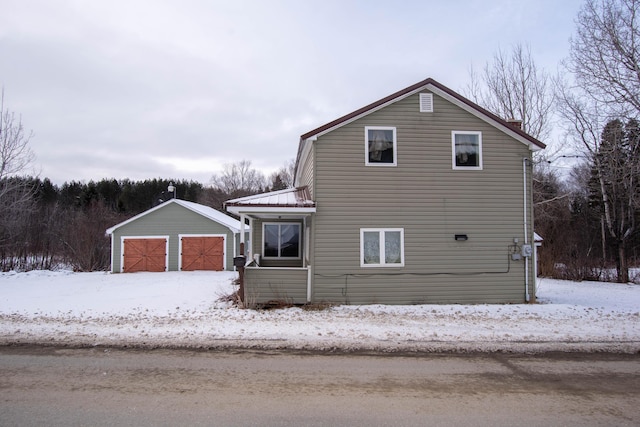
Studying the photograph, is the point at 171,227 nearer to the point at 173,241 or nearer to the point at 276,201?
the point at 173,241

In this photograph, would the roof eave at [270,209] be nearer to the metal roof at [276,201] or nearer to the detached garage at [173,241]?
the metal roof at [276,201]

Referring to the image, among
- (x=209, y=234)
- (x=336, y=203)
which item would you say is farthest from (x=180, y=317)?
(x=209, y=234)

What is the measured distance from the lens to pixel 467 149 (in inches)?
497

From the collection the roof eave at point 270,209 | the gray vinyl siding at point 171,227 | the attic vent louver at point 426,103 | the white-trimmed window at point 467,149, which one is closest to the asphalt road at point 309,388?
the roof eave at point 270,209

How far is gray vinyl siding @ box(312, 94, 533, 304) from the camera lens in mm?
11875

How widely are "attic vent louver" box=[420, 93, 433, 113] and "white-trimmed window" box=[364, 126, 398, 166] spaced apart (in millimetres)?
1110

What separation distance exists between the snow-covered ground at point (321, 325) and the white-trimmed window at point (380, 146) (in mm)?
4241

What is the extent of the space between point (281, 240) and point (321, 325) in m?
6.50

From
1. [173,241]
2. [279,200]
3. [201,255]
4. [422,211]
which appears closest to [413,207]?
[422,211]

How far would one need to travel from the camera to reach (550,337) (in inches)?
308

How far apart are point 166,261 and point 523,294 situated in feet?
63.2

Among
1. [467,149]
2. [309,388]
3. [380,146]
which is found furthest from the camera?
[467,149]

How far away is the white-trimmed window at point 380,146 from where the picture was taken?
482 inches

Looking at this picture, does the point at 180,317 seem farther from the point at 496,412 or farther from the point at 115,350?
the point at 496,412
